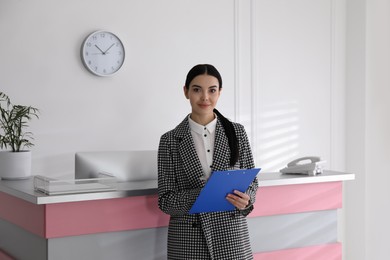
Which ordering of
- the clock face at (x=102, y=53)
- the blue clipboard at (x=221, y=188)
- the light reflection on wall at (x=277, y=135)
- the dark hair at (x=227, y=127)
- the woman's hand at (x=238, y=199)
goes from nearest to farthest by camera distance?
the blue clipboard at (x=221, y=188) < the woman's hand at (x=238, y=199) < the dark hair at (x=227, y=127) < the clock face at (x=102, y=53) < the light reflection on wall at (x=277, y=135)

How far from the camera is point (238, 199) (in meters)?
2.43

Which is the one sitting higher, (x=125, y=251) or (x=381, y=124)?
(x=381, y=124)

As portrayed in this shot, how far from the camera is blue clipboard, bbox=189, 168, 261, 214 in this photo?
2.32 meters

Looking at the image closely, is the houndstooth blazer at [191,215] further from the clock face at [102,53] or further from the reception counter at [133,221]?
the clock face at [102,53]

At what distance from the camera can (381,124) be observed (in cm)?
540

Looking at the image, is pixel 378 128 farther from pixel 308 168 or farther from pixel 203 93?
pixel 203 93

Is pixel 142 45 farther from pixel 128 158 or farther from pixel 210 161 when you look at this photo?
pixel 210 161

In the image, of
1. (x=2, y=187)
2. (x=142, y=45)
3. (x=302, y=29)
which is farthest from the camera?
(x=302, y=29)

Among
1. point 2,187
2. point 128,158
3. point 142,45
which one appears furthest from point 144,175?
point 142,45

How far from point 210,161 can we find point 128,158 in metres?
0.55

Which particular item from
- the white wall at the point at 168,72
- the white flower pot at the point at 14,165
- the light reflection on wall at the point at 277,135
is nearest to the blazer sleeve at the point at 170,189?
the white flower pot at the point at 14,165

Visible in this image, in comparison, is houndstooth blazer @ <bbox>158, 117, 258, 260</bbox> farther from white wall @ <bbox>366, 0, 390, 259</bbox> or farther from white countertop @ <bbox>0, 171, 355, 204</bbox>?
white wall @ <bbox>366, 0, 390, 259</bbox>

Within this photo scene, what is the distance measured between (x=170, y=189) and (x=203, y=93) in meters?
0.44

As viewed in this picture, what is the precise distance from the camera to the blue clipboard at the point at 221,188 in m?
2.32
